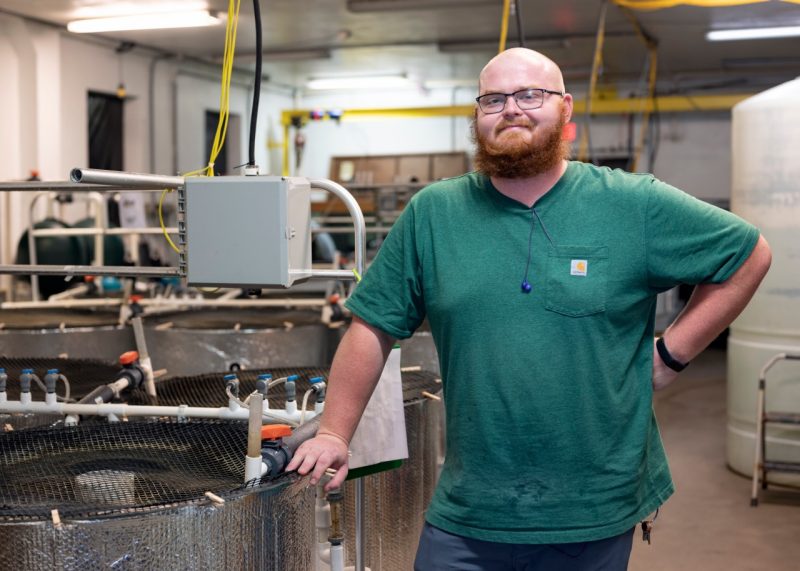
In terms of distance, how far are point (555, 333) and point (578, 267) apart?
11 centimetres

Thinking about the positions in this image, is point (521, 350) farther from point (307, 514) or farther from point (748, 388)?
point (748, 388)

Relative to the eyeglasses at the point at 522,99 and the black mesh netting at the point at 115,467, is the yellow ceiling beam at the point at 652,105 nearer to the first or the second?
the black mesh netting at the point at 115,467

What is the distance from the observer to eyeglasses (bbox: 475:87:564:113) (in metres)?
1.64

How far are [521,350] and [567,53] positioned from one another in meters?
9.01

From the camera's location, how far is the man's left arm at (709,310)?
1.67 meters

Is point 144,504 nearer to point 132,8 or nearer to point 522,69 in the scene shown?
point 522,69

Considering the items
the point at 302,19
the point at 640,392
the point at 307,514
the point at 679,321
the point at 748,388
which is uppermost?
the point at 302,19

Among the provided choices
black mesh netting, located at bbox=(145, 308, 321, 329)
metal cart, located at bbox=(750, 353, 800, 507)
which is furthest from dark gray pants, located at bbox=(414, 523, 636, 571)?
metal cart, located at bbox=(750, 353, 800, 507)

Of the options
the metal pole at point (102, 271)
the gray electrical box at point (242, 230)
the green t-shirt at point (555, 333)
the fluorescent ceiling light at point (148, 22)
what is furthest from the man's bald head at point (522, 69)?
the fluorescent ceiling light at point (148, 22)

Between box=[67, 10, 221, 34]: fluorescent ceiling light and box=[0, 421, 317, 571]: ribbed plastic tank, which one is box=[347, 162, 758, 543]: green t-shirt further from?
box=[67, 10, 221, 34]: fluorescent ceiling light

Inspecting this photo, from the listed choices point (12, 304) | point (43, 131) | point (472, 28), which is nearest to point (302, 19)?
point (472, 28)

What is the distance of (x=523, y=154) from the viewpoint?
1.61m

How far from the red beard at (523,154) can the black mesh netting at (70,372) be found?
156 centimetres

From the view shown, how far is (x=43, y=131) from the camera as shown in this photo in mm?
8375
